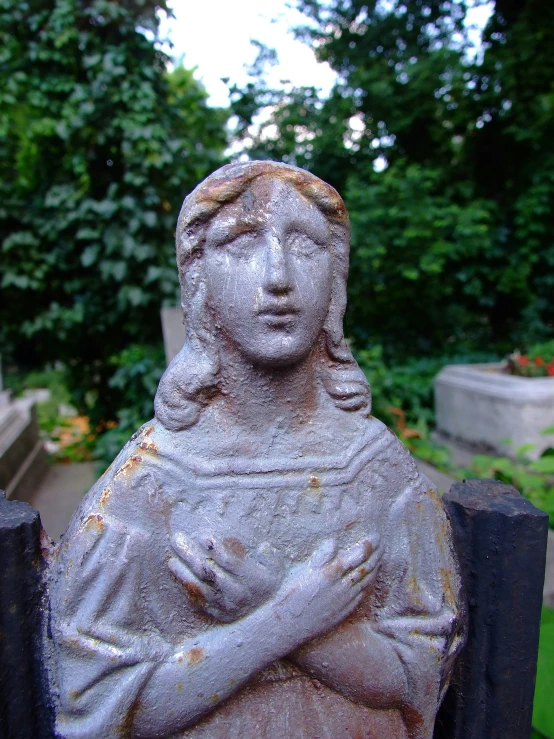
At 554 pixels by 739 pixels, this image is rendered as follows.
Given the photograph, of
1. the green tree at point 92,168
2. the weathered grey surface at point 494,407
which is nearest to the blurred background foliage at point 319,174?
the green tree at point 92,168

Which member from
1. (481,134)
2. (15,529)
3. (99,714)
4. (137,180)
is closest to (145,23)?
(137,180)

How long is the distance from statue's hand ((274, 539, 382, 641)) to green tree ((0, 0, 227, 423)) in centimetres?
342

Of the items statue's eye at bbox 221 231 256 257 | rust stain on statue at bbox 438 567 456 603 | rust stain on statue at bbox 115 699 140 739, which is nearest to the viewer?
rust stain on statue at bbox 115 699 140 739

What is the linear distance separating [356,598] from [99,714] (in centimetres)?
57

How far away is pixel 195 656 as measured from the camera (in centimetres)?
124

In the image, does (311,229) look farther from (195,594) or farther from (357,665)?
(357,665)

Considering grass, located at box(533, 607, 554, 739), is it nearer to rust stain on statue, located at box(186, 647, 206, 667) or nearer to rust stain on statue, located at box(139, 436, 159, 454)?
rust stain on statue, located at box(186, 647, 206, 667)

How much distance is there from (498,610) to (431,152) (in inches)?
292

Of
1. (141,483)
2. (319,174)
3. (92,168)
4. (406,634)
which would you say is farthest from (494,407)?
(141,483)

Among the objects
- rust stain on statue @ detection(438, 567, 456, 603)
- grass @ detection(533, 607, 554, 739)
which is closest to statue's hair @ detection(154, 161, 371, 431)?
rust stain on statue @ detection(438, 567, 456, 603)

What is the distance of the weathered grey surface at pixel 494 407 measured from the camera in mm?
5617

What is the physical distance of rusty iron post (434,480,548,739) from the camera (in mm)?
1487

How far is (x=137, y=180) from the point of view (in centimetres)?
426

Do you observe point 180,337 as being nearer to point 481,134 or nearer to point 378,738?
point 378,738
